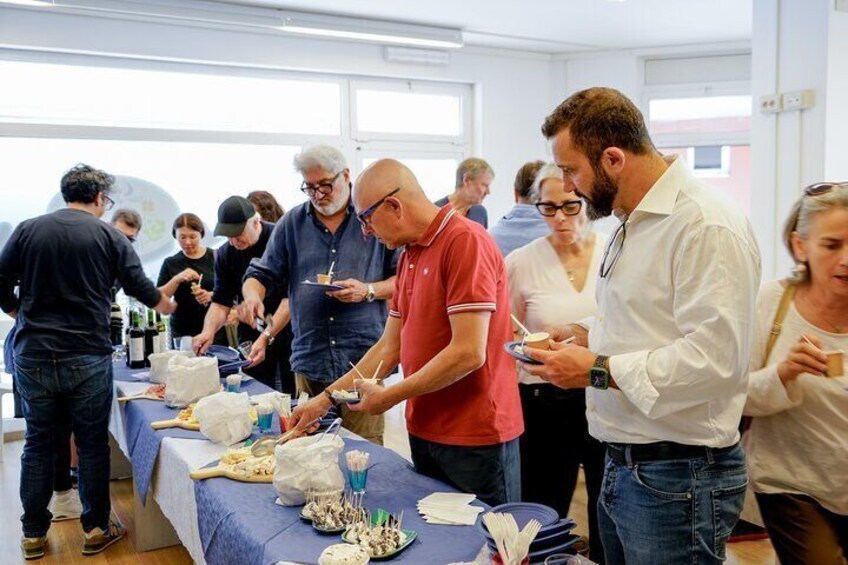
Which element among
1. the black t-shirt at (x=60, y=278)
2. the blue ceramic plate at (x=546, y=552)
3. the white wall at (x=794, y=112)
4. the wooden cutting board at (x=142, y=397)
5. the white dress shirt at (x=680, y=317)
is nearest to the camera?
the white dress shirt at (x=680, y=317)

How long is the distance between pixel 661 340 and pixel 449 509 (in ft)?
2.20

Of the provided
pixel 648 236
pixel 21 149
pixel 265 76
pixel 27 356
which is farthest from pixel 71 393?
pixel 265 76

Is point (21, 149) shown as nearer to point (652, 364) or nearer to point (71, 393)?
point (71, 393)

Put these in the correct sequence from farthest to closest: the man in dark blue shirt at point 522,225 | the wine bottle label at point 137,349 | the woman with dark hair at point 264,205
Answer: the woman with dark hair at point 264,205
the wine bottle label at point 137,349
the man in dark blue shirt at point 522,225

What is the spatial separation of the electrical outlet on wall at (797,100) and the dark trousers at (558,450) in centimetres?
295

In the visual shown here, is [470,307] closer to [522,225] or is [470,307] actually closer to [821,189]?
[821,189]

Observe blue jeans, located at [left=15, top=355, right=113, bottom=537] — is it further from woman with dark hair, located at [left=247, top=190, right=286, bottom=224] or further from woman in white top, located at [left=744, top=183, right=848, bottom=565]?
woman in white top, located at [left=744, top=183, right=848, bottom=565]

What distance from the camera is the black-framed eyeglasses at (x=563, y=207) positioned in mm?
2635

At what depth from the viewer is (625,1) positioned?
593 cm

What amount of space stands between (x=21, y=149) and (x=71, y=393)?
322 cm

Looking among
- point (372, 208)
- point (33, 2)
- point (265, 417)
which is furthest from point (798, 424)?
point (33, 2)

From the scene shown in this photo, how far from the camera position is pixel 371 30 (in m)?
6.34

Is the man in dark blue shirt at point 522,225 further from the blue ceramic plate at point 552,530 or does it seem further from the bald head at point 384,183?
the blue ceramic plate at point 552,530

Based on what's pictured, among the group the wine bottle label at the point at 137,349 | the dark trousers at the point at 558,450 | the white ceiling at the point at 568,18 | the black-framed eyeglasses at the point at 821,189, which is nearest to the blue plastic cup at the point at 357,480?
the dark trousers at the point at 558,450
